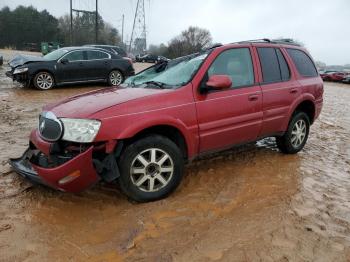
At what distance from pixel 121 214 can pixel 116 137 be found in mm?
799

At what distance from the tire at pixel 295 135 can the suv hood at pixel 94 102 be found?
8.30ft

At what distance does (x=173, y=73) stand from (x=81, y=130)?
157cm

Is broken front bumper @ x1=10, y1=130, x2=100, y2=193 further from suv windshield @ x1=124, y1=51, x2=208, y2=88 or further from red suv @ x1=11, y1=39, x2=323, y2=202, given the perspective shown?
suv windshield @ x1=124, y1=51, x2=208, y2=88

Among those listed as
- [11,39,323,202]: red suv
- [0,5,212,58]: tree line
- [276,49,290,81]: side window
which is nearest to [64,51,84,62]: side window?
[11,39,323,202]: red suv

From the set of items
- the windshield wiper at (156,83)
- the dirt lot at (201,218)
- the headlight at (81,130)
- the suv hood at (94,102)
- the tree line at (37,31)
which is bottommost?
the dirt lot at (201,218)

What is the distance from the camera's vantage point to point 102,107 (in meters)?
3.85

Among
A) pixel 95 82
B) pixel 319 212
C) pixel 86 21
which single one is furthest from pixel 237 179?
pixel 86 21

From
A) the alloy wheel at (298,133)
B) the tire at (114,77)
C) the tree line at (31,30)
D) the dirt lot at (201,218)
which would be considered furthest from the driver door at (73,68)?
the tree line at (31,30)

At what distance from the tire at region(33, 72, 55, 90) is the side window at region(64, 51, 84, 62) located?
93cm

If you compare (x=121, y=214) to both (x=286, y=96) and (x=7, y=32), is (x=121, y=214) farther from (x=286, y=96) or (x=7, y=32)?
(x=7, y=32)

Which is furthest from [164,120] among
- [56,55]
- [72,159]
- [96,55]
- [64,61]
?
[96,55]

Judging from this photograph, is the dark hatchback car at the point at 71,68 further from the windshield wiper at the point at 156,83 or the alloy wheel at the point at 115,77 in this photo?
the windshield wiper at the point at 156,83

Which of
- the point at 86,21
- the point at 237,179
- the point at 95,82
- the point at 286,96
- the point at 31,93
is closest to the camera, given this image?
the point at 237,179

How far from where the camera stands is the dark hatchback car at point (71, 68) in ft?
41.9
